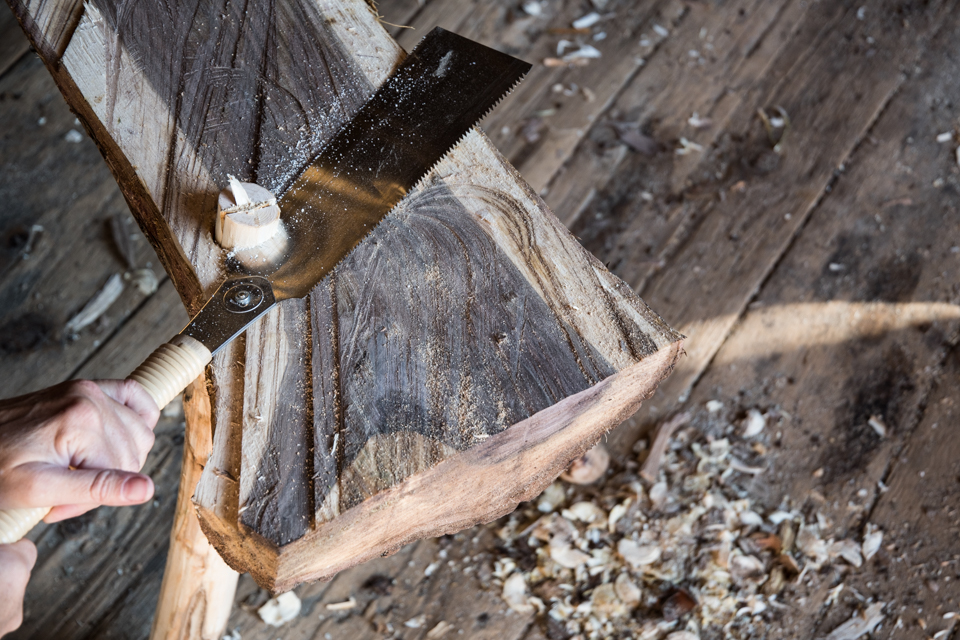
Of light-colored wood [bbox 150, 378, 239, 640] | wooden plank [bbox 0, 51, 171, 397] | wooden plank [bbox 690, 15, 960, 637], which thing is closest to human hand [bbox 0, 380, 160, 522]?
light-colored wood [bbox 150, 378, 239, 640]

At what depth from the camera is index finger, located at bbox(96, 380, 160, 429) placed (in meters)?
0.98

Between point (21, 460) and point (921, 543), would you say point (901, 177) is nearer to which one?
point (921, 543)

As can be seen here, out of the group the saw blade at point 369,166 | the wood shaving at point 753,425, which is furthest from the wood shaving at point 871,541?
the saw blade at point 369,166

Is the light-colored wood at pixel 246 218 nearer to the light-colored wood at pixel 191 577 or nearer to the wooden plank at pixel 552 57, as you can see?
the light-colored wood at pixel 191 577

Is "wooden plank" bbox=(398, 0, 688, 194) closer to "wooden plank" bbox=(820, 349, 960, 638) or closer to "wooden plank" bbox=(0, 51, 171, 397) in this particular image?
"wooden plank" bbox=(0, 51, 171, 397)

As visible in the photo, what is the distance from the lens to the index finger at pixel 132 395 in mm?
→ 977

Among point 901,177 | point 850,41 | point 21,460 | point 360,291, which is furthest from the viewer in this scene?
point 850,41

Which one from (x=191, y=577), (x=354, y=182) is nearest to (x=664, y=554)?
(x=191, y=577)

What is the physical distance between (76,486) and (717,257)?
6.39 ft

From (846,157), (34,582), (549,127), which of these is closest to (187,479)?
(34,582)

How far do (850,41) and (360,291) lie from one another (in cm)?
244

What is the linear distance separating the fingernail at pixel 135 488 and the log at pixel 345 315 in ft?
0.50

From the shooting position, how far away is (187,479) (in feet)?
4.40

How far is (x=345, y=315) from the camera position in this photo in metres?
1.17
